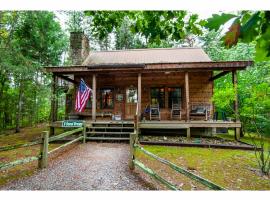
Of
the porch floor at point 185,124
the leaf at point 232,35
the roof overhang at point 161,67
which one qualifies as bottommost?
the porch floor at point 185,124

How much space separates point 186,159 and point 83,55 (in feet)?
37.9

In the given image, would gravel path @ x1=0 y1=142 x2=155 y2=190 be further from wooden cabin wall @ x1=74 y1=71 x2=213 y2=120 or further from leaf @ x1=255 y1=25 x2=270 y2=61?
wooden cabin wall @ x1=74 y1=71 x2=213 y2=120

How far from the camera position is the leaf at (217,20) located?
1062 mm

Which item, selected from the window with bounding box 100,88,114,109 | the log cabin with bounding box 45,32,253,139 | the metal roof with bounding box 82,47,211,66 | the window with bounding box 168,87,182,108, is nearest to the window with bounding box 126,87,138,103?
the log cabin with bounding box 45,32,253,139

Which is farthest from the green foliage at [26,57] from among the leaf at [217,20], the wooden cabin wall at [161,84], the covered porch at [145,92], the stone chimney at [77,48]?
the leaf at [217,20]

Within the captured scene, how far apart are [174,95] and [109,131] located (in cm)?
452

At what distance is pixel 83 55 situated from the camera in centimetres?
1609

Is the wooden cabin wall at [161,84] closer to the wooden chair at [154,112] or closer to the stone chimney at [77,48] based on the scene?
the wooden chair at [154,112]

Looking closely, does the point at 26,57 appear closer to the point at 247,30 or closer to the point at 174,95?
the point at 174,95

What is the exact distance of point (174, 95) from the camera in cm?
1347

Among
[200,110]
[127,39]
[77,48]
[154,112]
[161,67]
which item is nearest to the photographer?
[161,67]

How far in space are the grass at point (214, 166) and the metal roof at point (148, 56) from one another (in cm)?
700

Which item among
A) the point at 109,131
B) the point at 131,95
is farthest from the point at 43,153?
the point at 131,95
